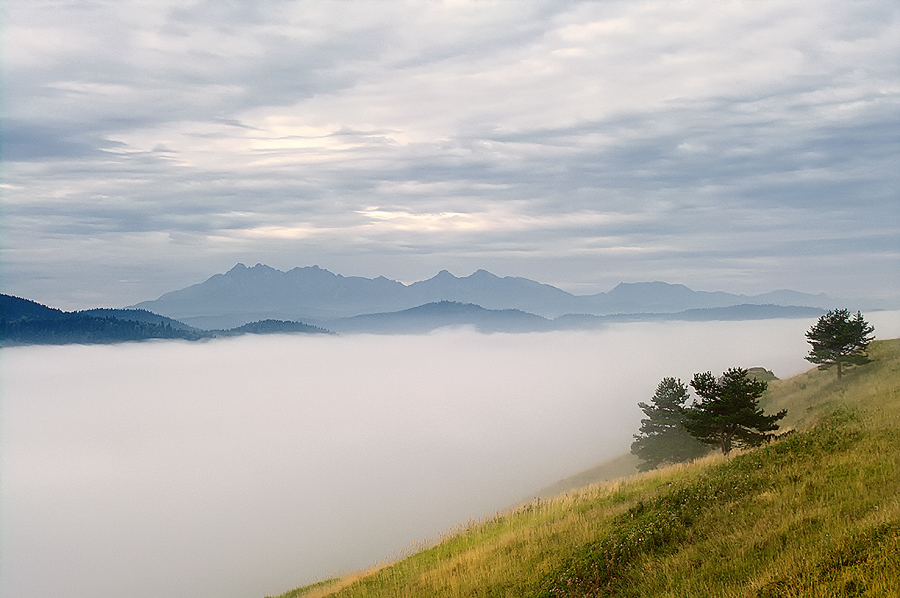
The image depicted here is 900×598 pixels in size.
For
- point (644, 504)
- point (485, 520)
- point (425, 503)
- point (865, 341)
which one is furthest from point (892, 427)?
point (425, 503)

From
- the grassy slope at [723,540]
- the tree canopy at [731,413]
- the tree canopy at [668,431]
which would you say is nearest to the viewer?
the grassy slope at [723,540]

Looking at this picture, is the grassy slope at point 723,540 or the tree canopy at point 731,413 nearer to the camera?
the grassy slope at point 723,540

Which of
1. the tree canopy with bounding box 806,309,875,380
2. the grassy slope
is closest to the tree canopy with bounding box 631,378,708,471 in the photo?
the tree canopy with bounding box 806,309,875,380

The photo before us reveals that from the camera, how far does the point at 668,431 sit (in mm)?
58750

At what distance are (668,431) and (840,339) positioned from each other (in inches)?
752

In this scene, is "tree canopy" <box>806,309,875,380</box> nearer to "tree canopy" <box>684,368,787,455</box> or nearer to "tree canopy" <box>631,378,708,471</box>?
"tree canopy" <box>631,378,708,471</box>

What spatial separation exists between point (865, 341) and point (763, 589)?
204ft

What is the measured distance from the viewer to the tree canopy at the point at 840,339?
59.2 meters

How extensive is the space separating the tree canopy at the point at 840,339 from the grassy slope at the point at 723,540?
1649 inches

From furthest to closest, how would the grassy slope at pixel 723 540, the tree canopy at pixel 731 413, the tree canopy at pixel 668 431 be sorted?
1. the tree canopy at pixel 668 431
2. the tree canopy at pixel 731 413
3. the grassy slope at pixel 723 540

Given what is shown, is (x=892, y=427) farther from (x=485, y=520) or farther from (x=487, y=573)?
(x=485, y=520)

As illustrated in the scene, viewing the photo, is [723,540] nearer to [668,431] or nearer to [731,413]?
[731,413]

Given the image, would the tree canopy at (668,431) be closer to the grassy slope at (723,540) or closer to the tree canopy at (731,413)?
the tree canopy at (731,413)

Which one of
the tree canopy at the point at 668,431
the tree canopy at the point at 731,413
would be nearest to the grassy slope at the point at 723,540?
the tree canopy at the point at 731,413
